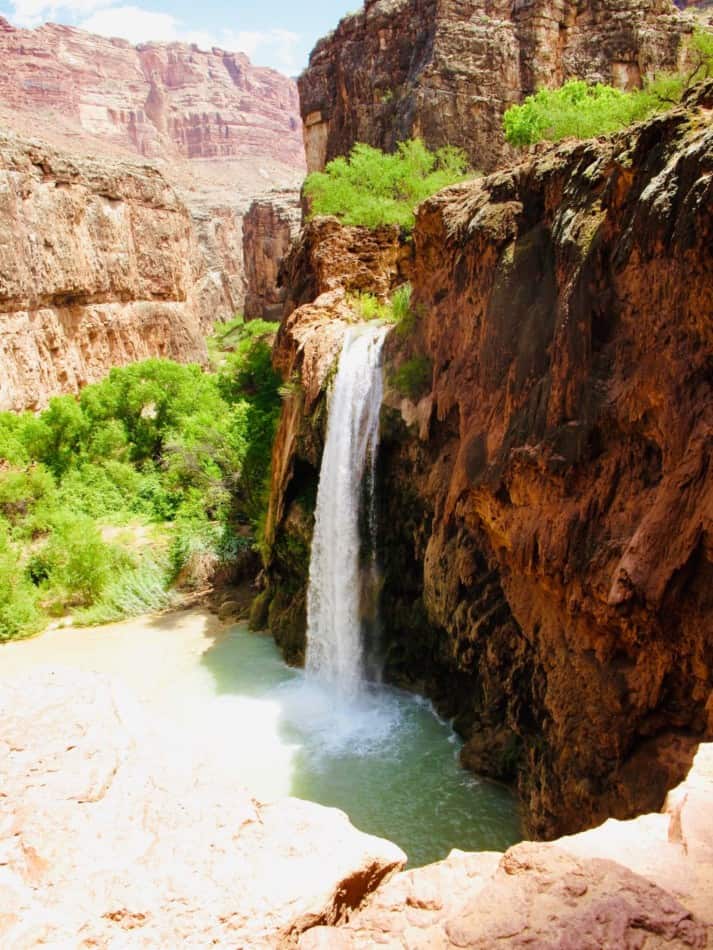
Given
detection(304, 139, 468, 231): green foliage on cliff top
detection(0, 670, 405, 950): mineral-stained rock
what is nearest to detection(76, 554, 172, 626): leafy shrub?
detection(304, 139, 468, 231): green foliage on cliff top

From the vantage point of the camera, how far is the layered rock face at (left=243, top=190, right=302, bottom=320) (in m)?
46.5

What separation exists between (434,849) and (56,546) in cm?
1367

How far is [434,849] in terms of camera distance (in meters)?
A: 8.39

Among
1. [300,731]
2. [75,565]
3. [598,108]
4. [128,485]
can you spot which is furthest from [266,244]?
[300,731]

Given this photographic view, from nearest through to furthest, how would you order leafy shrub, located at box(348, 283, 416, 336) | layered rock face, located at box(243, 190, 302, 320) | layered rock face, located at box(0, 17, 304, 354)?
leafy shrub, located at box(348, 283, 416, 336) < layered rock face, located at box(243, 190, 302, 320) < layered rock face, located at box(0, 17, 304, 354)

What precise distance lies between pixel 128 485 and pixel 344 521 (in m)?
13.1

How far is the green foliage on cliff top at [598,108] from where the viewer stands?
31.1ft

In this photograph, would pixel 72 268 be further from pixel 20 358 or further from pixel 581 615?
pixel 581 615

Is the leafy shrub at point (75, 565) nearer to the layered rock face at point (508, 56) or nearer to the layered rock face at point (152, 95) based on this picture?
the layered rock face at point (508, 56)

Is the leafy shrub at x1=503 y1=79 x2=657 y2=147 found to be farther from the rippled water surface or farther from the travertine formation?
the travertine formation

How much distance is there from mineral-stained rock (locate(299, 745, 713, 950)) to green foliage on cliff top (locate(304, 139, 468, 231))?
677 inches

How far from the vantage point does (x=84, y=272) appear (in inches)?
1188

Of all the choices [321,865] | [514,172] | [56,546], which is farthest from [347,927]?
[56,546]

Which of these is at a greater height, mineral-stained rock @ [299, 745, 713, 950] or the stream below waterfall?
mineral-stained rock @ [299, 745, 713, 950]
